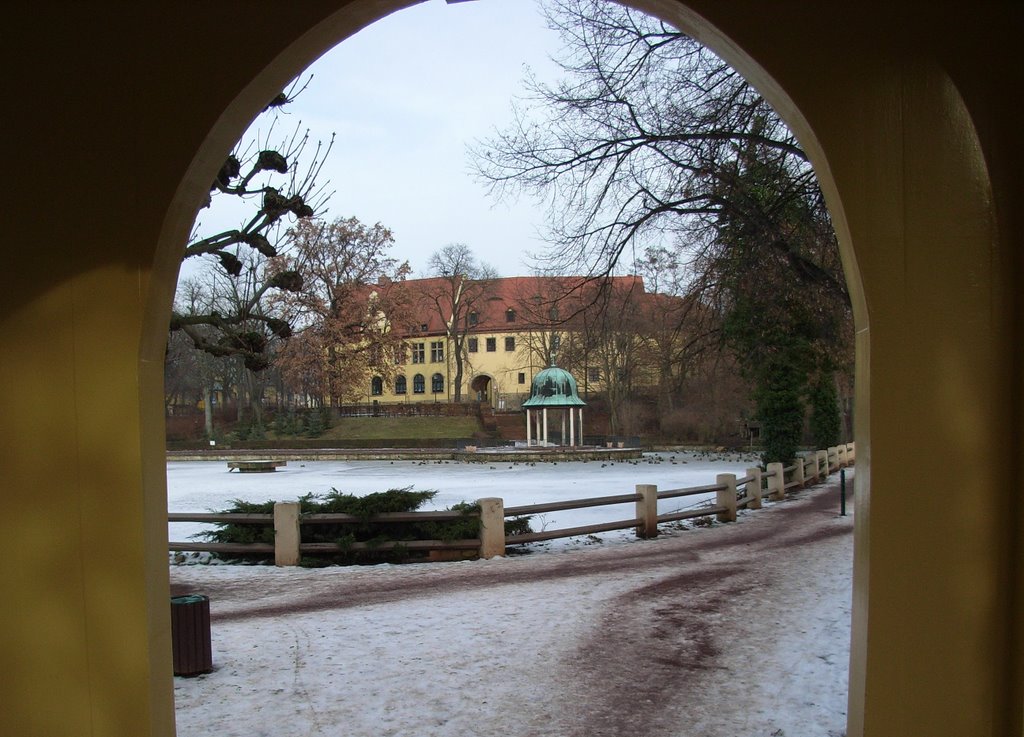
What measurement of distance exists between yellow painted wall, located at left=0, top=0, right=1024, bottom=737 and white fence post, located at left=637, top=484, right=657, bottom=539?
11.7 meters

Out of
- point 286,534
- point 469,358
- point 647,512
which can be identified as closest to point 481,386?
point 469,358

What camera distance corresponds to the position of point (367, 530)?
12531mm

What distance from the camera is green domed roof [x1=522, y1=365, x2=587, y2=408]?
140 feet

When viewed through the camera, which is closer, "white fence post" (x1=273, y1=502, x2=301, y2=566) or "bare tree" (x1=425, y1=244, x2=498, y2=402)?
"white fence post" (x1=273, y1=502, x2=301, y2=566)

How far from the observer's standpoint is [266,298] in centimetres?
4434

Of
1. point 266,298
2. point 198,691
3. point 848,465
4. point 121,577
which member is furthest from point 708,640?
point 266,298

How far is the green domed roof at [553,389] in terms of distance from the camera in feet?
140

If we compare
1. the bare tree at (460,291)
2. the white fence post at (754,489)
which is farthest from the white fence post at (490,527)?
the bare tree at (460,291)

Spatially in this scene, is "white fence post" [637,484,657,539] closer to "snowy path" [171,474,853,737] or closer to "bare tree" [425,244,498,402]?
"snowy path" [171,474,853,737]

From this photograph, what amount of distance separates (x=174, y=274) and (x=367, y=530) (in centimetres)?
967

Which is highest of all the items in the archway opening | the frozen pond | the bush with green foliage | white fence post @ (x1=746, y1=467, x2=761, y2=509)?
the archway opening

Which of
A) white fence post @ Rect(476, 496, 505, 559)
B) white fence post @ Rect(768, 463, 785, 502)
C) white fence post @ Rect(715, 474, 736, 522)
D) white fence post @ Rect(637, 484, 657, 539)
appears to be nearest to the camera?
white fence post @ Rect(476, 496, 505, 559)

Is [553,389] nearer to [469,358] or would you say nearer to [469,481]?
[469,481]

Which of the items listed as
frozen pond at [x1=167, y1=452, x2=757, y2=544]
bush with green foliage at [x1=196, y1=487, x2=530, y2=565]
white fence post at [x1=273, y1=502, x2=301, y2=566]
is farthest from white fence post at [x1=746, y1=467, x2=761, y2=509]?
white fence post at [x1=273, y1=502, x2=301, y2=566]
